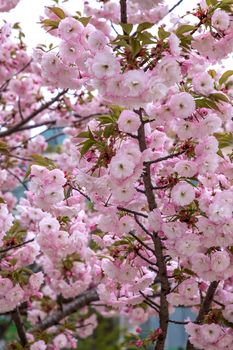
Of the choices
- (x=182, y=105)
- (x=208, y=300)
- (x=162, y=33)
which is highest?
(x=162, y=33)

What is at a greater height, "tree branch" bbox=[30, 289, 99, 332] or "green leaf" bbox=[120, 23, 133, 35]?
"green leaf" bbox=[120, 23, 133, 35]

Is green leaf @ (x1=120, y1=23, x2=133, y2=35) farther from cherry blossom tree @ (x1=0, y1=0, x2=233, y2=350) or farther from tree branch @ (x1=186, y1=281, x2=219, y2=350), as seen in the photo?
tree branch @ (x1=186, y1=281, x2=219, y2=350)

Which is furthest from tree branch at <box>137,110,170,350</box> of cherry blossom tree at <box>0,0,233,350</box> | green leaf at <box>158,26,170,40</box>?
green leaf at <box>158,26,170,40</box>

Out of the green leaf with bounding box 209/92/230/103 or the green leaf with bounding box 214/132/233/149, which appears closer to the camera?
the green leaf with bounding box 209/92/230/103

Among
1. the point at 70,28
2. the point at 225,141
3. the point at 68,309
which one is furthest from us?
the point at 68,309

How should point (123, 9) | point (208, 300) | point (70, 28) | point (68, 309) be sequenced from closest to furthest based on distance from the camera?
1. point (70, 28)
2. point (123, 9)
3. point (208, 300)
4. point (68, 309)

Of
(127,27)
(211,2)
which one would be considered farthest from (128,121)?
(211,2)

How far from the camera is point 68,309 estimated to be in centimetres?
415

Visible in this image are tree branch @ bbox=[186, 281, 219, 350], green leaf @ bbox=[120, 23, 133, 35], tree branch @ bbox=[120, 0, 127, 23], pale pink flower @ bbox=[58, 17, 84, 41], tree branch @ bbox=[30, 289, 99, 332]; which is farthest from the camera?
tree branch @ bbox=[30, 289, 99, 332]

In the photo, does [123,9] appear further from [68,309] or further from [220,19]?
[68,309]


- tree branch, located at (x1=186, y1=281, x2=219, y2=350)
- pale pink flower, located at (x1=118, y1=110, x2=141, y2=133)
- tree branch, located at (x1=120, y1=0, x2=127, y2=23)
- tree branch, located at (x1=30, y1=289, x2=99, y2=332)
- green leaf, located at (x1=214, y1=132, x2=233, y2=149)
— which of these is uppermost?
tree branch, located at (x1=120, y1=0, x2=127, y2=23)

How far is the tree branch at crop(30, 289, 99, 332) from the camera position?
157 inches

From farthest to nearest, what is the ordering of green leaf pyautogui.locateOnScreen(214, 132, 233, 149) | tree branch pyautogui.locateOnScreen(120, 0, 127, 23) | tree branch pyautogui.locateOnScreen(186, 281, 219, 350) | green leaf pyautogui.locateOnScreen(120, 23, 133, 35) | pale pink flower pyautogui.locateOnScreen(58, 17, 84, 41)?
tree branch pyautogui.locateOnScreen(186, 281, 219, 350) < green leaf pyautogui.locateOnScreen(214, 132, 233, 149) < tree branch pyautogui.locateOnScreen(120, 0, 127, 23) < pale pink flower pyautogui.locateOnScreen(58, 17, 84, 41) < green leaf pyautogui.locateOnScreen(120, 23, 133, 35)

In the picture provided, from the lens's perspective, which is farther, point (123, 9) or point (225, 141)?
point (225, 141)
